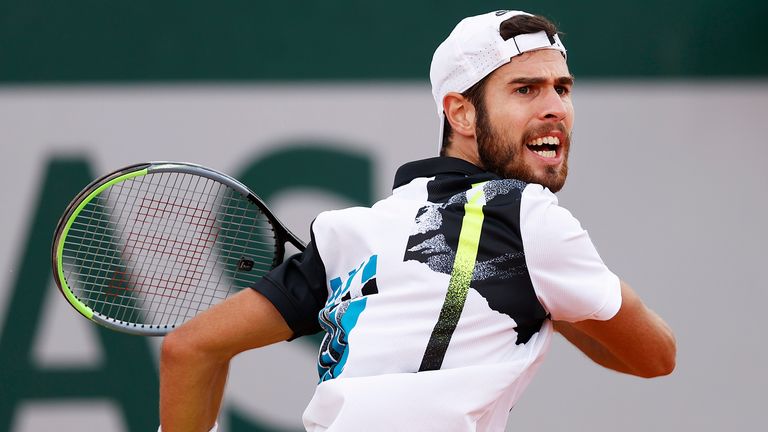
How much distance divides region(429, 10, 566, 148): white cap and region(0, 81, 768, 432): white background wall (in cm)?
189

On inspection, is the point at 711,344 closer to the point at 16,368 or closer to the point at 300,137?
the point at 300,137

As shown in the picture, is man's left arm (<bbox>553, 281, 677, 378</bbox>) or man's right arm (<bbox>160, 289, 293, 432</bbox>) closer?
man's left arm (<bbox>553, 281, 677, 378</bbox>)

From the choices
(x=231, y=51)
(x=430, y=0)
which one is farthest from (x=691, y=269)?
(x=231, y=51)

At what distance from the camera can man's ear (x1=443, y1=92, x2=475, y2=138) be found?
2.46 metres

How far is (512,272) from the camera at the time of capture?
2135 millimetres

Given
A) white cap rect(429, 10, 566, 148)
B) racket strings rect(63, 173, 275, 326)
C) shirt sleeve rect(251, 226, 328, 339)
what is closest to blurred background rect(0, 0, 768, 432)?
racket strings rect(63, 173, 275, 326)

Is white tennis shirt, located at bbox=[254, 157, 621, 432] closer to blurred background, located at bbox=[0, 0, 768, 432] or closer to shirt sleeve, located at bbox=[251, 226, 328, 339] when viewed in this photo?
shirt sleeve, located at bbox=[251, 226, 328, 339]

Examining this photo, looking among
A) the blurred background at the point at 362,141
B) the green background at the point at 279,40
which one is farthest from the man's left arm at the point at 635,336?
the green background at the point at 279,40

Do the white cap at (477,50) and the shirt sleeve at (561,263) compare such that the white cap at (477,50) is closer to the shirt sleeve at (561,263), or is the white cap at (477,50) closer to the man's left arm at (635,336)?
the shirt sleeve at (561,263)

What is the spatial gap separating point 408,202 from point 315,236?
0.67 feet

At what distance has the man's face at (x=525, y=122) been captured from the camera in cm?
→ 239

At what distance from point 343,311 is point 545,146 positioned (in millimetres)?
587

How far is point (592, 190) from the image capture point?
14.5 feet

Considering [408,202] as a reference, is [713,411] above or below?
below
